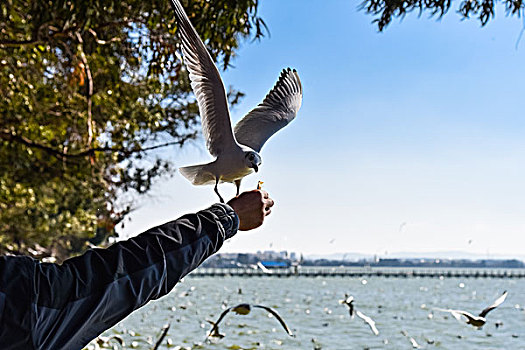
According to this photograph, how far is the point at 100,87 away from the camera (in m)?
7.79

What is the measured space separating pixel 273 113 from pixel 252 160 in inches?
14.8

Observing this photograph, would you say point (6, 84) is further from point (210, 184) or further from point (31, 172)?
point (210, 184)

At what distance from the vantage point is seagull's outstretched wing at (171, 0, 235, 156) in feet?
4.95

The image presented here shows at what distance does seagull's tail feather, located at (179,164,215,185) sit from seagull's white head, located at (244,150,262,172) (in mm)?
99

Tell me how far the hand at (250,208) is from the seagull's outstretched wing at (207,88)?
4.7 inches

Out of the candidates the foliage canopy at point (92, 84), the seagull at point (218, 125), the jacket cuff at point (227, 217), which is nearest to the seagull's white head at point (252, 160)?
the seagull at point (218, 125)

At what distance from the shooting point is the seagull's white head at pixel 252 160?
1.44 meters

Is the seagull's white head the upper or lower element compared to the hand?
upper

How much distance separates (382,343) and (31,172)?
8350 millimetres

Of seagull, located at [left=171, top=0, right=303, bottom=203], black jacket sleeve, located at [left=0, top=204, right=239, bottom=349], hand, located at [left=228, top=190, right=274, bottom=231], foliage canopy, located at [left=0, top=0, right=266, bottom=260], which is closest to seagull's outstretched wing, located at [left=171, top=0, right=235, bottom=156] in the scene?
seagull, located at [left=171, top=0, right=303, bottom=203]

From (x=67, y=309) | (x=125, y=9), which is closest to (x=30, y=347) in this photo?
(x=67, y=309)

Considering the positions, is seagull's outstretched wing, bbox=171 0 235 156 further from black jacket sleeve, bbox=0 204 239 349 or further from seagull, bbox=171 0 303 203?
black jacket sleeve, bbox=0 204 239 349

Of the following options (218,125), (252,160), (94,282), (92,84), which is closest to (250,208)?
(252,160)

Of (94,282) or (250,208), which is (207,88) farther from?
(94,282)
